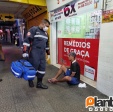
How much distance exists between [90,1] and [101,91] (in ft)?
6.66

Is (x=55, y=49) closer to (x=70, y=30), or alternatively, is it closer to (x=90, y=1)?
(x=70, y=30)

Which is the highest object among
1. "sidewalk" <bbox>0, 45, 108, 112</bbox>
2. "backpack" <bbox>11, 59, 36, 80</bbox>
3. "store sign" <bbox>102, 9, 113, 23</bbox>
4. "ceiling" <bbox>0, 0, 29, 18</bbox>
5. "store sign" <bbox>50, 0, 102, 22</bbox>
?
"ceiling" <bbox>0, 0, 29, 18</bbox>

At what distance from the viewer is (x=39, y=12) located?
6555 millimetres

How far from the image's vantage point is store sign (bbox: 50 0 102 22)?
10.7 feet

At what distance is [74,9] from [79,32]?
0.69 metres

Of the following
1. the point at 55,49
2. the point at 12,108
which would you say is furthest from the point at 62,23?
the point at 12,108

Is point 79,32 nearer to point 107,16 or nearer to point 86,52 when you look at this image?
point 86,52

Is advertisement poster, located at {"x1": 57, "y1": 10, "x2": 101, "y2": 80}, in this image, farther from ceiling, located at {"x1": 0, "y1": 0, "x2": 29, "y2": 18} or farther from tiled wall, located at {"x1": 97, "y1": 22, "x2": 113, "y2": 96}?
ceiling, located at {"x1": 0, "y1": 0, "x2": 29, "y2": 18}

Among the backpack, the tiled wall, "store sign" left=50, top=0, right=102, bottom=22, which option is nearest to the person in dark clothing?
the backpack

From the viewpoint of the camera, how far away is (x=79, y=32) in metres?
4.39

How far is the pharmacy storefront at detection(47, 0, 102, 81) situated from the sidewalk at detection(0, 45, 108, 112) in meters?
0.81

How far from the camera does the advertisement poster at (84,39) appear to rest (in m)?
3.69

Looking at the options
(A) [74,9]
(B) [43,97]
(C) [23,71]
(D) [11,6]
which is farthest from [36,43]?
(D) [11,6]

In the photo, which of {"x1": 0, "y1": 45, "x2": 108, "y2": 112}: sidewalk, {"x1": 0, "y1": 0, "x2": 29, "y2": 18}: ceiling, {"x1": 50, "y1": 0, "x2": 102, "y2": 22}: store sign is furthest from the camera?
{"x1": 0, "y1": 0, "x2": 29, "y2": 18}: ceiling
